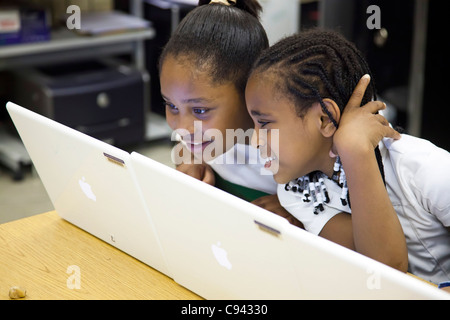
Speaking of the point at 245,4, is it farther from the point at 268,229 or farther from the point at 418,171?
the point at 268,229

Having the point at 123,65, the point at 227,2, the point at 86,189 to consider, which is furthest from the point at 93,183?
the point at 123,65

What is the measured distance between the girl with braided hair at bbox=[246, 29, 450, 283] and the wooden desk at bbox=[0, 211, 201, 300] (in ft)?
0.93

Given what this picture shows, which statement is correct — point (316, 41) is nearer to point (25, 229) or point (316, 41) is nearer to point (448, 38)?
point (25, 229)

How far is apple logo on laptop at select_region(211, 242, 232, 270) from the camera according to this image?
0.81 metres

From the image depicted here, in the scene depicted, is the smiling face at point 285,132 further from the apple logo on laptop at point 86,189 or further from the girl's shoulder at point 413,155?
the apple logo on laptop at point 86,189

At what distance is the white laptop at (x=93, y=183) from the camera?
912mm

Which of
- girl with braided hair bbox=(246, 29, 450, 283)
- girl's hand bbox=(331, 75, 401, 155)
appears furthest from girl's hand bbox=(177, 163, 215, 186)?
girl's hand bbox=(331, 75, 401, 155)

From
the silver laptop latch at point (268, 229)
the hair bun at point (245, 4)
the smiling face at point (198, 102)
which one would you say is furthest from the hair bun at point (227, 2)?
the silver laptop latch at point (268, 229)

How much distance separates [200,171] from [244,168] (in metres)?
0.10

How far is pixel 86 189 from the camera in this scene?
1.02 m

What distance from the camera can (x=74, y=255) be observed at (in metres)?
1.03

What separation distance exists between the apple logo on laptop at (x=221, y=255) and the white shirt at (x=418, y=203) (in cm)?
29

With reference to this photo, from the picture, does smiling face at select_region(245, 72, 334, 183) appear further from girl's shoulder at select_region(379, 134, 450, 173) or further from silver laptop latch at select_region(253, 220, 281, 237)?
silver laptop latch at select_region(253, 220, 281, 237)

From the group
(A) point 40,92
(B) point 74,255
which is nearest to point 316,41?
(B) point 74,255
